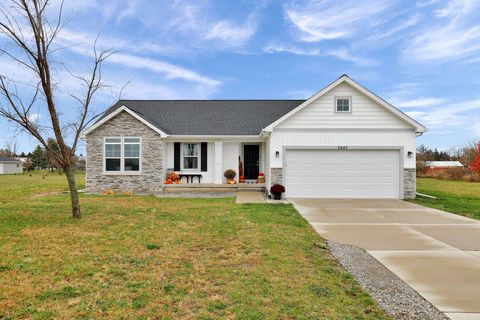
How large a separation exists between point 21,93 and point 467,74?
2218 cm

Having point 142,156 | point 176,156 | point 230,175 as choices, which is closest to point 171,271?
point 142,156

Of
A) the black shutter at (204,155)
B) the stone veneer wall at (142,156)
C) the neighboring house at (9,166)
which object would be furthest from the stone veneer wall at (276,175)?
the neighboring house at (9,166)

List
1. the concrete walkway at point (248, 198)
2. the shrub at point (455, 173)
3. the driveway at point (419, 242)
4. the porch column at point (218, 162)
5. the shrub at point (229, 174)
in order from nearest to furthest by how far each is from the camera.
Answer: the driveway at point (419, 242)
the concrete walkway at point (248, 198)
the shrub at point (229, 174)
the porch column at point (218, 162)
the shrub at point (455, 173)

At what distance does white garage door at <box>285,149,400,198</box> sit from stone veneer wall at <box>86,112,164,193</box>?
22.8 feet

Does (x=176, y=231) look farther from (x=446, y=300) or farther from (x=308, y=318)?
(x=446, y=300)

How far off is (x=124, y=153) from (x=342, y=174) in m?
11.2

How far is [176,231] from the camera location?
7.73 m

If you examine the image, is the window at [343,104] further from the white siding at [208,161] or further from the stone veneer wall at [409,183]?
the white siding at [208,161]

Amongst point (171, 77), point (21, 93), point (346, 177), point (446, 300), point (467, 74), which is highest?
point (171, 77)

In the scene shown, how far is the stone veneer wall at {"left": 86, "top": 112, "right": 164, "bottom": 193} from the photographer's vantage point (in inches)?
650

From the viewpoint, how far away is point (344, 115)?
14.3 metres

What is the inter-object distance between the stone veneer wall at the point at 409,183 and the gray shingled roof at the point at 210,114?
7791 millimetres

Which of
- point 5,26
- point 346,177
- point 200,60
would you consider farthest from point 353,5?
point 5,26

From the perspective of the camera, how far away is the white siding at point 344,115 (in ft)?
46.8
